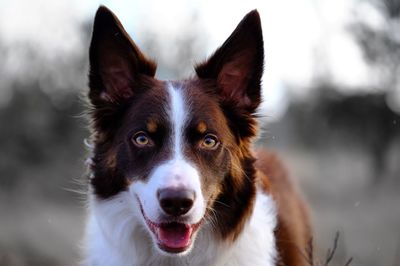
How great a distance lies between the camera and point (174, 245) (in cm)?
520

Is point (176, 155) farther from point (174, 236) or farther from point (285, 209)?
point (285, 209)

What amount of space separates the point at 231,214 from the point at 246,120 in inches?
33.0

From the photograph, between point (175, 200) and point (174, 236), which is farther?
point (174, 236)

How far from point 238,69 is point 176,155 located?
3.97ft

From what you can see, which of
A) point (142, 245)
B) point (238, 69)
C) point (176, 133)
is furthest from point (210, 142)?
point (142, 245)

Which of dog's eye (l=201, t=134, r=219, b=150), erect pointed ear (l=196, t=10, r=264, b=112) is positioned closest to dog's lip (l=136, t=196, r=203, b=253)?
dog's eye (l=201, t=134, r=219, b=150)

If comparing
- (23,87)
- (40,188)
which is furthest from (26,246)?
(23,87)

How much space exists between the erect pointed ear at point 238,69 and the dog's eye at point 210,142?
2.04 feet

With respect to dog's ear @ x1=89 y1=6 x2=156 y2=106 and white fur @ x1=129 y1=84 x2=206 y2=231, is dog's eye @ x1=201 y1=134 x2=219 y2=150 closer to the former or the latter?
white fur @ x1=129 y1=84 x2=206 y2=231

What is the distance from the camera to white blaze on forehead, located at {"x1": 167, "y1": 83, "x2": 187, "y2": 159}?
5291mm

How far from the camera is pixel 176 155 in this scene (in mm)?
5219

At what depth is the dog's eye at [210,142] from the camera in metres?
5.47

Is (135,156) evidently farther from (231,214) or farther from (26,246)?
(26,246)

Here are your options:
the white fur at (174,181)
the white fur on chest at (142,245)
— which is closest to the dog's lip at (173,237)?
the white fur at (174,181)
